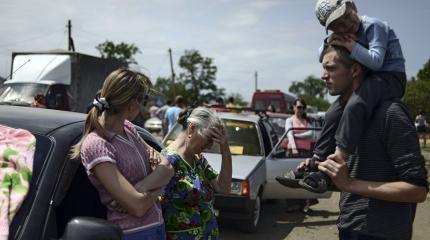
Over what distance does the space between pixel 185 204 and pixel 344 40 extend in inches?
52.4

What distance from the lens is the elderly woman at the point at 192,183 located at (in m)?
2.71

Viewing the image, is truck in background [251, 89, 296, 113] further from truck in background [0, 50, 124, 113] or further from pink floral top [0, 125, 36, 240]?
pink floral top [0, 125, 36, 240]

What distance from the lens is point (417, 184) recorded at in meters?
1.92

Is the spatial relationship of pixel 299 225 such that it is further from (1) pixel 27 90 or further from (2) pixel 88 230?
(1) pixel 27 90

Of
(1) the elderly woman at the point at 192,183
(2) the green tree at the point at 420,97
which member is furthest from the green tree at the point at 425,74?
(1) the elderly woman at the point at 192,183

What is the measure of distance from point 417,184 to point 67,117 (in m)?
1.80

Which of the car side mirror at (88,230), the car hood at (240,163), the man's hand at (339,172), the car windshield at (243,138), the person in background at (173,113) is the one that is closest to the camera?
the car side mirror at (88,230)

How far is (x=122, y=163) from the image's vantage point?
2051 mm

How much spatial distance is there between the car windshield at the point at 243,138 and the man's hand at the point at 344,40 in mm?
4987

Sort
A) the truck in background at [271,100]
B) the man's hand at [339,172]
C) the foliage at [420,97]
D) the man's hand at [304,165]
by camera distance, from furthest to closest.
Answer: the foliage at [420,97], the truck in background at [271,100], the man's hand at [304,165], the man's hand at [339,172]

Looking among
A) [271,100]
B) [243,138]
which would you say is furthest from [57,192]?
[271,100]

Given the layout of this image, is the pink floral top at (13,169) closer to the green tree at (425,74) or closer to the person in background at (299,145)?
the person in background at (299,145)

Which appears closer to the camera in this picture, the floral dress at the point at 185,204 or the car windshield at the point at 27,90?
the floral dress at the point at 185,204

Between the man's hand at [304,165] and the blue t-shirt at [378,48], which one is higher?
the blue t-shirt at [378,48]
